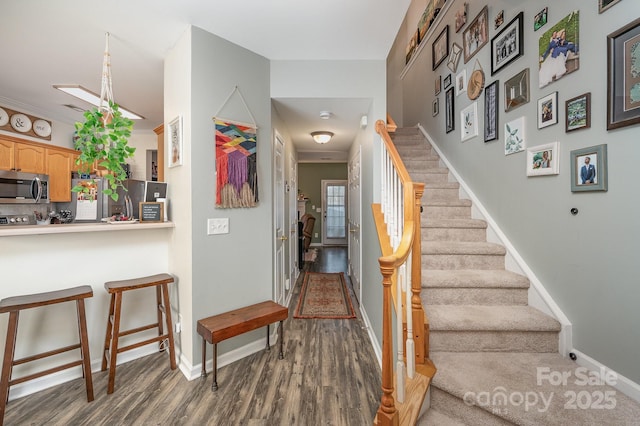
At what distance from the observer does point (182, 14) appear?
1.94 metres

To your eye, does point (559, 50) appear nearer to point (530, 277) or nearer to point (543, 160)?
point (543, 160)

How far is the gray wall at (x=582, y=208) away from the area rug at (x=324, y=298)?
198cm

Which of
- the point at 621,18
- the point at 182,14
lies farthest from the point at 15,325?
the point at 621,18

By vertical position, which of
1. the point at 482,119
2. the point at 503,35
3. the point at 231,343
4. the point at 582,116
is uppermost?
the point at 503,35

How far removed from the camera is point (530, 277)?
2.08m

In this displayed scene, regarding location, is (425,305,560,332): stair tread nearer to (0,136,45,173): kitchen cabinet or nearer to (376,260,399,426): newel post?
(376,260,399,426): newel post

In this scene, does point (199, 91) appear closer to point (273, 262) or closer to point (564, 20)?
point (273, 262)

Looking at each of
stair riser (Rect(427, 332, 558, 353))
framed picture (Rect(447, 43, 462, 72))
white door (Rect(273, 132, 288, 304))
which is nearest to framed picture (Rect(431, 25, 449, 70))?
framed picture (Rect(447, 43, 462, 72))

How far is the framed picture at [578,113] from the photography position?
65.7 inches

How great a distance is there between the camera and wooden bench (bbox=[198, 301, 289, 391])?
6.32ft

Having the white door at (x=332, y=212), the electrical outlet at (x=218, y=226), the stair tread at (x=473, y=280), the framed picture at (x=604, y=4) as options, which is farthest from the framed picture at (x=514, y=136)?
the white door at (x=332, y=212)

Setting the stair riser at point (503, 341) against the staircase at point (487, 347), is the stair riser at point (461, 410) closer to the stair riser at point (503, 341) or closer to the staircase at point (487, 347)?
the staircase at point (487, 347)

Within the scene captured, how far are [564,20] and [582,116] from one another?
0.71 metres

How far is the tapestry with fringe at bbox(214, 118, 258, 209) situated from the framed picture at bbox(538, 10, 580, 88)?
2292 mm
